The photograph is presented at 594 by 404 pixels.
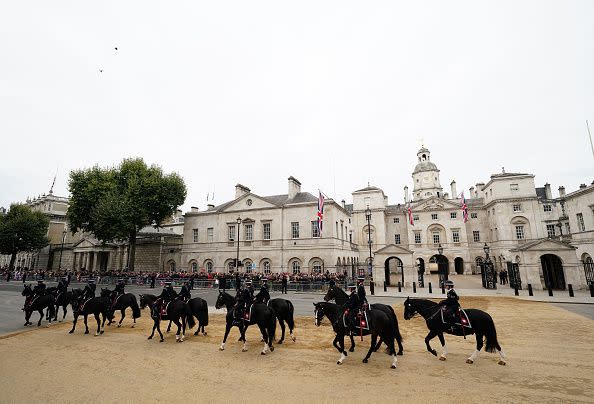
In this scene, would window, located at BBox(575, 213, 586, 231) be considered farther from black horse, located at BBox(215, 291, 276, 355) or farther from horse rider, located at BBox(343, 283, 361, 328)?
black horse, located at BBox(215, 291, 276, 355)

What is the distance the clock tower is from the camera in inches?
2677

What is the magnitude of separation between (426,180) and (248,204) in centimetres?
4821

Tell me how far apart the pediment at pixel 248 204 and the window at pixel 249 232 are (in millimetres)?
2213

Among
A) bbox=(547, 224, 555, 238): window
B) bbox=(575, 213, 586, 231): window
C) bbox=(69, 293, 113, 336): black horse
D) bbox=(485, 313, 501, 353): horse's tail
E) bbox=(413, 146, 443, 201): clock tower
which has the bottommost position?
bbox=(485, 313, 501, 353): horse's tail

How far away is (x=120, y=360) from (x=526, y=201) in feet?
177

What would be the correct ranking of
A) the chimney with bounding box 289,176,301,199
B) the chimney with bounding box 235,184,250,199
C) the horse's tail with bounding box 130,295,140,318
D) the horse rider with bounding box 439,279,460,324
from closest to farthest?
the horse rider with bounding box 439,279,460,324
the horse's tail with bounding box 130,295,140,318
the chimney with bounding box 289,176,301,199
the chimney with bounding box 235,184,250,199

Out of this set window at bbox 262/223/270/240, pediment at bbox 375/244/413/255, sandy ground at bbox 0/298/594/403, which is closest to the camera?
sandy ground at bbox 0/298/594/403

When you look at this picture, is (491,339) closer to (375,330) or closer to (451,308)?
(451,308)

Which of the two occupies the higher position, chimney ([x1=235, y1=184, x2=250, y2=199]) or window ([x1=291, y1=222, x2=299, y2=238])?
chimney ([x1=235, y1=184, x2=250, y2=199])

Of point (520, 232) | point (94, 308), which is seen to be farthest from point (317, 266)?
point (520, 232)

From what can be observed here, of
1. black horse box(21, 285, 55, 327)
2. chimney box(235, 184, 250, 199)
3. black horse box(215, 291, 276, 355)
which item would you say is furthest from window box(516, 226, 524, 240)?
black horse box(21, 285, 55, 327)

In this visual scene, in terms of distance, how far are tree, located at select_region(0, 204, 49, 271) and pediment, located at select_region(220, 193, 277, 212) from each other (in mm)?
38461

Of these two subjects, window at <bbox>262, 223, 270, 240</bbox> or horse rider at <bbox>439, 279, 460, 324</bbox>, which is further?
window at <bbox>262, 223, 270, 240</bbox>

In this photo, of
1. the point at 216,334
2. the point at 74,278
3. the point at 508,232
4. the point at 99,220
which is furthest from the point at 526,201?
the point at 74,278
